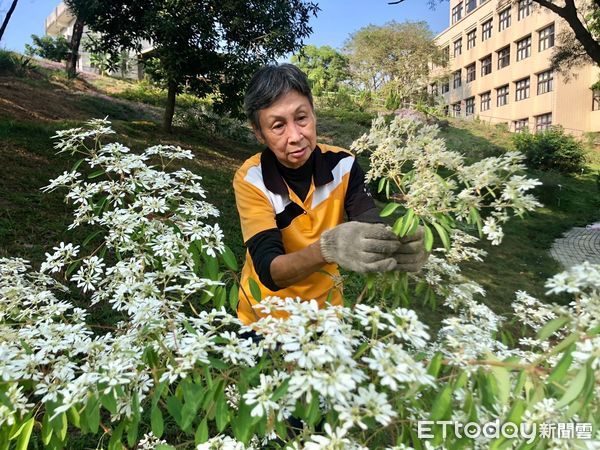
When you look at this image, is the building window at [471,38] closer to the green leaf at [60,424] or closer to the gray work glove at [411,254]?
the gray work glove at [411,254]

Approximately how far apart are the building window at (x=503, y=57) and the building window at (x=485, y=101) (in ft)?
6.75

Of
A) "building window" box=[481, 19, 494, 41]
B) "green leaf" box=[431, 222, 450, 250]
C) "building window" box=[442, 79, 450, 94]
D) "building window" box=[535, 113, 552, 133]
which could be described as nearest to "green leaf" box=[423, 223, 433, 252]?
"green leaf" box=[431, 222, 450, 250]

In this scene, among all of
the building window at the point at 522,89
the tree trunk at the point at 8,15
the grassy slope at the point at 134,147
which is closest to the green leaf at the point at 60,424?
the grassy slope at the point at 134,147

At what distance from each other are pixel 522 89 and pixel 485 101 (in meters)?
4.06

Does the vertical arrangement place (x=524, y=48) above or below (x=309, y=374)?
above

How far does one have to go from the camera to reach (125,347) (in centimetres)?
106

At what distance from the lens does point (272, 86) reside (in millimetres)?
1510

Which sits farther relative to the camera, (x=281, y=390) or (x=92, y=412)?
(x=92, y=412)

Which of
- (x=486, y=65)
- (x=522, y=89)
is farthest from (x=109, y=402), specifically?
(x=486, y=65)

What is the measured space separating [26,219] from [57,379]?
14.5ft

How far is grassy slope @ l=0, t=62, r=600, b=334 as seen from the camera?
4.78m

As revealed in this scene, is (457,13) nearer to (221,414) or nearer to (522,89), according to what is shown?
(522,89)

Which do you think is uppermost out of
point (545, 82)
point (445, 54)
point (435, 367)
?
point (445, 54)

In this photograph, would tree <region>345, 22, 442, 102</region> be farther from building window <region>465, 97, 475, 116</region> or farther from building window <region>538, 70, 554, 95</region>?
building window <region>538, 70, 554, 95</region>
